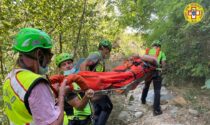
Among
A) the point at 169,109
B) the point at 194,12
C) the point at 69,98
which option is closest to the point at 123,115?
the point at 169,109

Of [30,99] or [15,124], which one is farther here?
[15,124]

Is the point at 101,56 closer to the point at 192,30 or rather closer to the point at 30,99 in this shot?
the point at 30,99

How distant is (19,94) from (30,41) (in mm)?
344

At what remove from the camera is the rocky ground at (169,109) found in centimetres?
720

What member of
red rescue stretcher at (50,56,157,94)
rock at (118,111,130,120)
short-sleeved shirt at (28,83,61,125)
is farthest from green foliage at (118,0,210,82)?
short-sleeved shirt at (28,83,61,125)

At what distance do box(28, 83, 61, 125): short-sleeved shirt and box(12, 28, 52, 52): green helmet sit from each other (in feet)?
0.88

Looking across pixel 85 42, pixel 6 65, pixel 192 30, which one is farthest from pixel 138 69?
pixel 85 42

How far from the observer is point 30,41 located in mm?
1897

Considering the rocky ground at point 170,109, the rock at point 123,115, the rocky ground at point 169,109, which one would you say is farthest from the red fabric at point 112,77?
the rock at point 123,115

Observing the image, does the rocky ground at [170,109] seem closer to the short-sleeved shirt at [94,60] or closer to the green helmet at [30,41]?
the short-sleeved shirt at [94,60]

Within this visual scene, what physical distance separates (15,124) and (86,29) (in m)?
10.3

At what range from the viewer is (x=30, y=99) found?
1.75 m

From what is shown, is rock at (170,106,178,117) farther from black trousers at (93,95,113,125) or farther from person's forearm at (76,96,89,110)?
person's forearm at (76,96,89,110)

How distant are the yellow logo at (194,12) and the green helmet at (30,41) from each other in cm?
652
